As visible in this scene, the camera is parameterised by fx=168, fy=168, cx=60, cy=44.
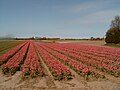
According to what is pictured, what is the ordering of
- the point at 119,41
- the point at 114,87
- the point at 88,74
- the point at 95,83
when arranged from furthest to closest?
1. the point at 119,41
2. the point at 88,74
3. the point at 95,83
4. the point at 114,87

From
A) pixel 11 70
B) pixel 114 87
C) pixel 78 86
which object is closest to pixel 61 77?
pixel 78 86

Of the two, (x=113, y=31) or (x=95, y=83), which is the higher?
(x=113, y=31)

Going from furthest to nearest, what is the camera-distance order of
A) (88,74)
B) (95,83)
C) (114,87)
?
(88,74) → (95,83) → (114,87)

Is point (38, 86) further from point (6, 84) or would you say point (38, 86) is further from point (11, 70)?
point (11, 70)

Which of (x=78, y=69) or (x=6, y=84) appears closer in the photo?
(x=6, y=84)

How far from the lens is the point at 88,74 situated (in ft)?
36.3

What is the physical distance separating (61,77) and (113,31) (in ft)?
153

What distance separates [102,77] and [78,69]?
6.38ft

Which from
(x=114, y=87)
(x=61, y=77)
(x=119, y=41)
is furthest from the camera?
(x=119, y=41)

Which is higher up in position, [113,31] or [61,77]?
[113,31]

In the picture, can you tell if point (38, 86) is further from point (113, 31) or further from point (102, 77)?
point (113, 31)

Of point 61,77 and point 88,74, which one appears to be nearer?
point 61,77

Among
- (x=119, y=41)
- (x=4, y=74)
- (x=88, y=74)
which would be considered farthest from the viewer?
(x=119, y=41)

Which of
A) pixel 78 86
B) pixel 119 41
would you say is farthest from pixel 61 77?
pixel 119 41
